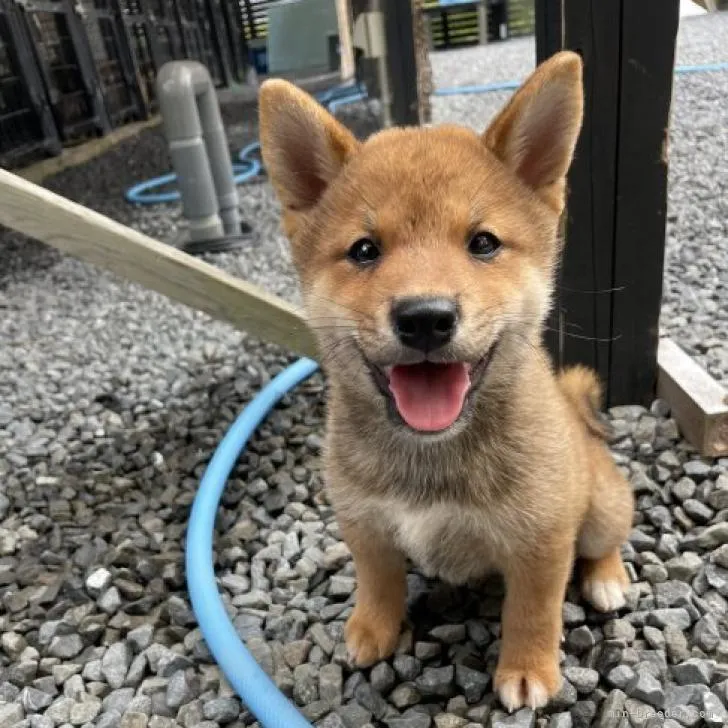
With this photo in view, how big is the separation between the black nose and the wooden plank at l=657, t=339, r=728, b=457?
4.89 ft

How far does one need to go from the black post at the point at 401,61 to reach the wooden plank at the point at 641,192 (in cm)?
186

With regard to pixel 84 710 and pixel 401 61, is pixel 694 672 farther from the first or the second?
pixel 401 61

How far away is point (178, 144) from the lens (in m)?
5.02

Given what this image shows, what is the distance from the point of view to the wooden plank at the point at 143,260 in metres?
2.44

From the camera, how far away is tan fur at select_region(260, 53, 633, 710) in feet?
5.12

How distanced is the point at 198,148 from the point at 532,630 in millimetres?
4192

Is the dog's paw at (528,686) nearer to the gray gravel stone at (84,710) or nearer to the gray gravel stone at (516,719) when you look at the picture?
the gray gravel stone at (516,719)

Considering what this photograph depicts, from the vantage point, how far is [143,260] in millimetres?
2574

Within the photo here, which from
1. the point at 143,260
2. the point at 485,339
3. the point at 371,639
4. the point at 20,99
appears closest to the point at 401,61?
the point at 143,260

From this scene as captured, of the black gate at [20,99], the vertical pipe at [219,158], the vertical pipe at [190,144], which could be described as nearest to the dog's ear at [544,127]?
the vertical pipe at [190,144]

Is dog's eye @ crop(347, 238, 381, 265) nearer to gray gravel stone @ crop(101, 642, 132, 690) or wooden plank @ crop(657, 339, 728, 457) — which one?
gray gravel stone @ crop(101, 642, 132, 690)

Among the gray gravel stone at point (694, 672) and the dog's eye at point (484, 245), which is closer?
the dog's eye at point (484, 245)

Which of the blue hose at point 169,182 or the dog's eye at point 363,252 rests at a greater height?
the dog's eye at point 363,252

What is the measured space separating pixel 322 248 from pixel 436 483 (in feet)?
1.94
